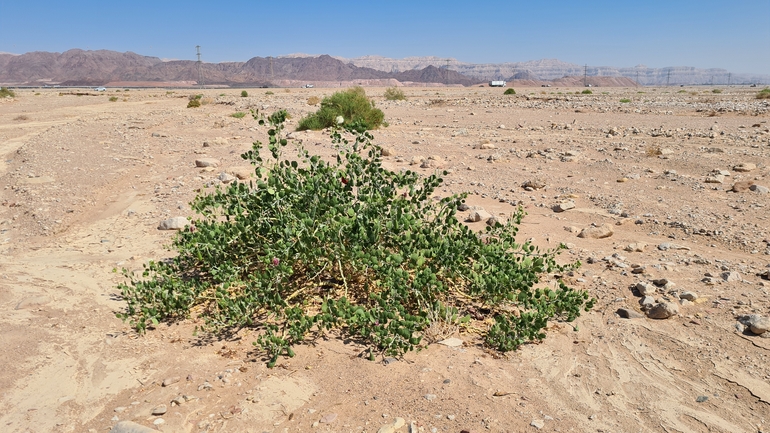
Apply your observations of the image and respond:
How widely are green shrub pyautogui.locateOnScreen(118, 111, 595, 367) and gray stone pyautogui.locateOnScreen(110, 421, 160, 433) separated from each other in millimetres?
791

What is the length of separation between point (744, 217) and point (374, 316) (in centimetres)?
483

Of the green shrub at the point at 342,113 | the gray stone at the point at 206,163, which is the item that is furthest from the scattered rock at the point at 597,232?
the green shrub at the point at 342,113

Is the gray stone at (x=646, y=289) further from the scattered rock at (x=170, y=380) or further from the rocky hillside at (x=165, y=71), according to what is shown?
the rocky hillside at (x=165, y=71)

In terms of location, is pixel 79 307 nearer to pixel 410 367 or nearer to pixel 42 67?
pixel 410 367

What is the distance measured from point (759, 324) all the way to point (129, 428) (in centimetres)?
368

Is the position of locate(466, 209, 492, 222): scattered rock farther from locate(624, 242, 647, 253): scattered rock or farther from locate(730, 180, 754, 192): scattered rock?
locate(730, 180, 754, 192): scattered rock

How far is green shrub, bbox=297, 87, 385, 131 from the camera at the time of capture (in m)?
13.3

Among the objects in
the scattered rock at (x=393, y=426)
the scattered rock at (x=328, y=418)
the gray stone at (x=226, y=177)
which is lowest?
the scattered rock at (x=328, y=418)

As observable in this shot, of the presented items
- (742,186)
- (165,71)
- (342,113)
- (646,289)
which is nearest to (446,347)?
(646,289)

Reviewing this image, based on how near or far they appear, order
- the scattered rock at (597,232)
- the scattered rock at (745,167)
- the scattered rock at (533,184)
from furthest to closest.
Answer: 1. the scattered rock at (745,167)
2. the scattered rock at (533,184)
3. the scattered rock at (597,232)

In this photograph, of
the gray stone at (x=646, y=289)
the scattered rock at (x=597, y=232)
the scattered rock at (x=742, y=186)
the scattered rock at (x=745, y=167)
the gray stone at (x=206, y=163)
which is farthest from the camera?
the gray stone at (x=206, y=163)

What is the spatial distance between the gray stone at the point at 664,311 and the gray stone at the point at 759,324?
430 mm

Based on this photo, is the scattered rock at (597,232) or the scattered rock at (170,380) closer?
the scattered rock at (170,380)

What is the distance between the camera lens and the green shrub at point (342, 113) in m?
13.3
